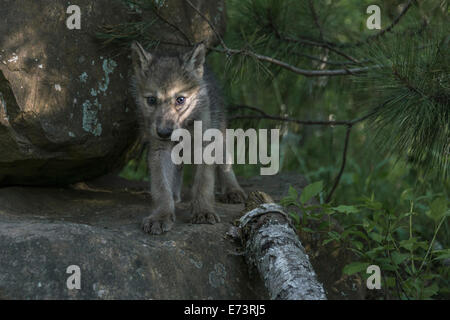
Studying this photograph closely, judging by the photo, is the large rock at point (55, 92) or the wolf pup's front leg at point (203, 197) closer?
the large rock at point (55, 92)

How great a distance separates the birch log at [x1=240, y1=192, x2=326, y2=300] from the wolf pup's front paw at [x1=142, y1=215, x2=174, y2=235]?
18.9 inches

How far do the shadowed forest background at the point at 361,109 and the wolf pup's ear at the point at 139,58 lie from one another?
12cm

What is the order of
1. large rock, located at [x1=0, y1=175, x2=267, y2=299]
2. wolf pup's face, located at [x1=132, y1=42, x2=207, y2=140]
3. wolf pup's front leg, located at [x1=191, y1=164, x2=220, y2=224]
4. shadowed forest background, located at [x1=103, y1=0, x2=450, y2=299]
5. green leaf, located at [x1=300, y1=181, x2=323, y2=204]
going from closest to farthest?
large rock, located at [x1=0, y1=175, x2=267, y2=299], shadowed forest background, located at [x1=103, y1=0, x2=450, y2=299], green leaf, located at [x1=300, y1=181, x2=323, y2=204], wolf pup's front leg, located at [x1=191, y1=164, x2=220, y2=224], wolf pup's face, located at [x1=132, y1=42, x2=207, y2=140]

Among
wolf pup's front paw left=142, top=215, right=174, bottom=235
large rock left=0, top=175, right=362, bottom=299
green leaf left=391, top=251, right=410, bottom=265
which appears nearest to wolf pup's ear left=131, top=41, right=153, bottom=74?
large rock left=0, top=175, right=362, bottom=299

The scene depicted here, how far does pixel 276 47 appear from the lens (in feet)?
14.9

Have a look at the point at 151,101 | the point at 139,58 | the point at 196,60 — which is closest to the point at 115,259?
the point at 151,101

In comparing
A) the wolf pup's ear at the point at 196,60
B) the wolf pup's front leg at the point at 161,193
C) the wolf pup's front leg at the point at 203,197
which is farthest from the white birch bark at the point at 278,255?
the wolf pup's ear at the point at 196,60

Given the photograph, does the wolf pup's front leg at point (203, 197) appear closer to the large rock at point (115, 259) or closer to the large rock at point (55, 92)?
the large rock at point (115, 259)

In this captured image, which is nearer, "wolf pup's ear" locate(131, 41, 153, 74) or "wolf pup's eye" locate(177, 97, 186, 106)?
"wolf pup's ear" locate(131, 41, 153, 74)

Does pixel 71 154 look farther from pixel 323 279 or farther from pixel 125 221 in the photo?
pixel 323 279

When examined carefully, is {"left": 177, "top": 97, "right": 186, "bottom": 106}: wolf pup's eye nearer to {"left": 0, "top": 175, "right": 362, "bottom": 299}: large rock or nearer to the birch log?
{"left": 0, "top": 175, "right": 362, "bottom": 299}: large rock

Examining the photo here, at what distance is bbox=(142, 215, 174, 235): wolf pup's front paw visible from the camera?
3080 mm

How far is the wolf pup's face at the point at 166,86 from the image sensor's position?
3.67 meters

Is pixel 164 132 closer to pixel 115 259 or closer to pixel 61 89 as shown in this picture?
pixel 61 89
